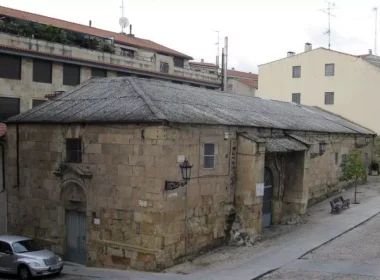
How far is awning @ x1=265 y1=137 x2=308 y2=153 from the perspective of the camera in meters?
20.6

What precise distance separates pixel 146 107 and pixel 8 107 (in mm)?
16079

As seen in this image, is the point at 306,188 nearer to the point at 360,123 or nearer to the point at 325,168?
the point at 325,168

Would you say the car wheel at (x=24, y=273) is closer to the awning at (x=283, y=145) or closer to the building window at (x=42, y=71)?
the awning at (x=283, y=145)

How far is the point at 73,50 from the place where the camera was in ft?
109

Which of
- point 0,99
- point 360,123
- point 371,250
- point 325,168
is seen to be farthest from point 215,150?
point 360,123

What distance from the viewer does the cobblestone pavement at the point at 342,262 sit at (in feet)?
47.4

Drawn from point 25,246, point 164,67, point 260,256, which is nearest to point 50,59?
point 164,67

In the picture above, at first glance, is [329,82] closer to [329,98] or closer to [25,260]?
[329,98]

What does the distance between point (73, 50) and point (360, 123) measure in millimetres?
22836

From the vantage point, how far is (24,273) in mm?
16766

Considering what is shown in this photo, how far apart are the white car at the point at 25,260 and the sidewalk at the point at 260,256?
1154 millimetres

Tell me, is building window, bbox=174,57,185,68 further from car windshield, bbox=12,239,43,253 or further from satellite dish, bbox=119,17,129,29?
car windshield, bbox=12,239,43,253

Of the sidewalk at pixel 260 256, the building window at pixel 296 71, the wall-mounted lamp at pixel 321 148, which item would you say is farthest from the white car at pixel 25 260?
the building window at pixel 296 71

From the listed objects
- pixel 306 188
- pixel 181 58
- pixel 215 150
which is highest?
pixel 181 58
